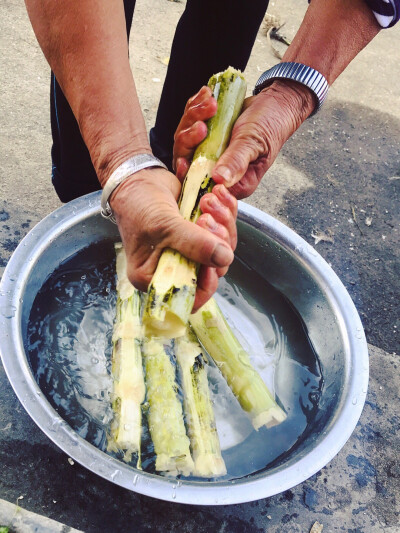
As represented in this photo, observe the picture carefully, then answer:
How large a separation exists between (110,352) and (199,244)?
94 centimetres

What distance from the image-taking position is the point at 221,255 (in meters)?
1.43

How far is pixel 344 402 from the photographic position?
1.89m

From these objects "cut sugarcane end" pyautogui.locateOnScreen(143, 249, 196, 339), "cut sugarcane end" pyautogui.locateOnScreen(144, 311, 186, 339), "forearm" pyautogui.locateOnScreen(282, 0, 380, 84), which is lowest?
"cut sugarcane end" pyautogui.locateOnScreen(144, 311, 186, 339)

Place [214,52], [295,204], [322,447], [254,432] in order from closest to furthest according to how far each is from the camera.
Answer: [322,447] → [254,432] → [214,52] → [295,204]

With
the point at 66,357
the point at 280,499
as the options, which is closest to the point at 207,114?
the point at 66,357

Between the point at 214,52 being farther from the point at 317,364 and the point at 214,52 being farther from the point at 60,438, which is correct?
the point at 60,438

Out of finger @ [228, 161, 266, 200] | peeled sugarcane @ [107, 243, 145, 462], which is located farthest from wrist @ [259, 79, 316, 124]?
peeled sugarcane @ [107, 243, 145, 462]

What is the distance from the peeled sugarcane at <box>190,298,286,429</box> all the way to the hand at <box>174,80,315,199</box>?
56 cm

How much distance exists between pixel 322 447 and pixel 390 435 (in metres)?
0.85

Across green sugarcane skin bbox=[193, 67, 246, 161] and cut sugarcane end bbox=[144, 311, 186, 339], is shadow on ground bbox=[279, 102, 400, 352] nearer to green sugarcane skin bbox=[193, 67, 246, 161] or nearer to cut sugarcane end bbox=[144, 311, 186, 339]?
green sugarcane skin bbox=[193, 67, 246, 161]

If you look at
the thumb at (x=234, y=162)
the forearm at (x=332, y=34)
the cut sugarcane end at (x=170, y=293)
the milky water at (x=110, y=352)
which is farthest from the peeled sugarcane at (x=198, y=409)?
the forearm at (x=332, y=34)

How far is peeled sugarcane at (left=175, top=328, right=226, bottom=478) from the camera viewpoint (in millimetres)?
1851

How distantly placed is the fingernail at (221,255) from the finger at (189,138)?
61 cm

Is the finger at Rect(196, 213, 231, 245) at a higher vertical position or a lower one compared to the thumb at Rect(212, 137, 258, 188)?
lower
